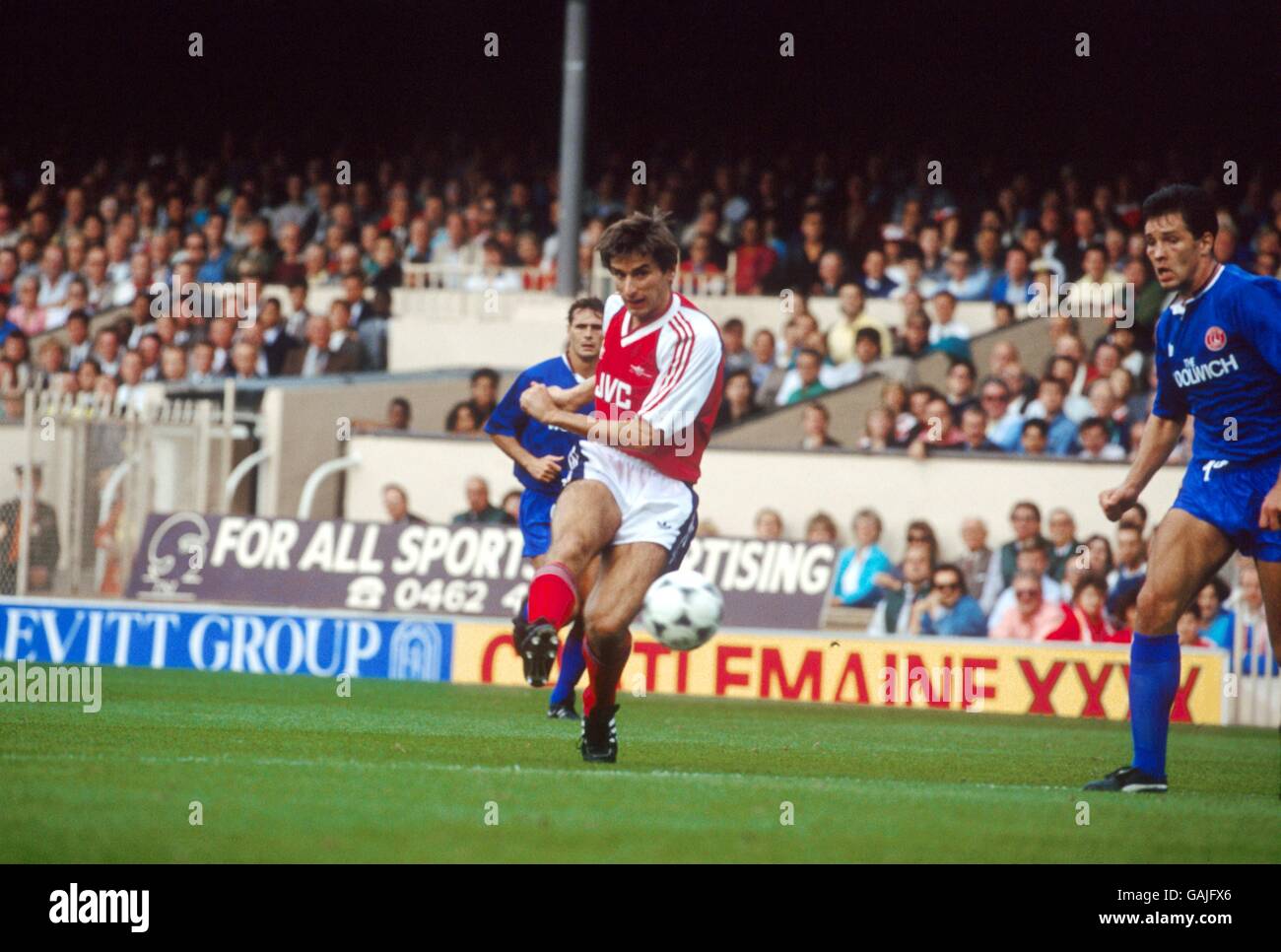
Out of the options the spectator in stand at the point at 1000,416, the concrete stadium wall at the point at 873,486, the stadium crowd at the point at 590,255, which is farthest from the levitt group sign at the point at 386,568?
the spectator in stand at the point at 1000,416

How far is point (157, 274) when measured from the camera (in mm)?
24453

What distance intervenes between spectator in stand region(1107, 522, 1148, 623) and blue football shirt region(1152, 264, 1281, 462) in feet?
24.4

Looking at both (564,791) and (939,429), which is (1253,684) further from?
(564,791)

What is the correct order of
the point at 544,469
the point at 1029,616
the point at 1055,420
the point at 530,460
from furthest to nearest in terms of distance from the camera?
the point at 1055,420 → the point at 1029,616 → the point at 530,460 → the point at 544,469

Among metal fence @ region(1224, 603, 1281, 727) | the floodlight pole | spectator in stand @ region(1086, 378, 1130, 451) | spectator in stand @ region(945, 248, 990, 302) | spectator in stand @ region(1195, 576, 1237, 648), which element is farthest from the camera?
the floodlight pole

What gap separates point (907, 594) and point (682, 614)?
7.26m

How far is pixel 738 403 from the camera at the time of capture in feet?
61.9

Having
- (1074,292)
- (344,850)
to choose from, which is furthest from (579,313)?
(1074,292)

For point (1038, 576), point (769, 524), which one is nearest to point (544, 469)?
point (1038, 576)

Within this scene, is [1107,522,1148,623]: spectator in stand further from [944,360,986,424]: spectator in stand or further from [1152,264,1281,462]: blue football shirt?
[1152,264,1281,462]: blue football shirt

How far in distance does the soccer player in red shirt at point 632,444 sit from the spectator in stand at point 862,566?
7.96m

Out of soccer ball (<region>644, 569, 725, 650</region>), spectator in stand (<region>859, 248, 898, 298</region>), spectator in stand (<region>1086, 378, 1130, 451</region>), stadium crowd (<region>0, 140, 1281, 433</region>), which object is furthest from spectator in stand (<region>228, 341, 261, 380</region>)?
soccer ball (<region>644, 569, 725, 650</region>)

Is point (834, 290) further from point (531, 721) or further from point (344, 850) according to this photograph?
point (344, 850)

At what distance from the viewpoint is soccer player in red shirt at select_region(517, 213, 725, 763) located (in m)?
8.28
